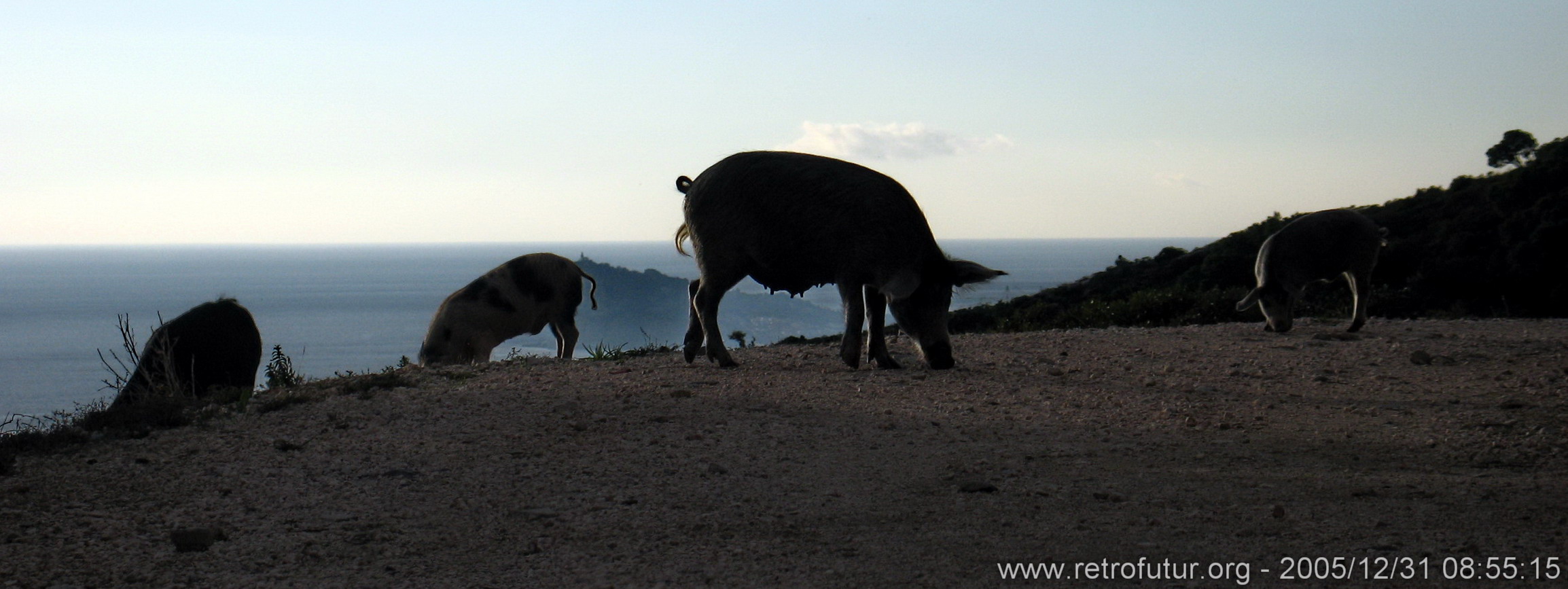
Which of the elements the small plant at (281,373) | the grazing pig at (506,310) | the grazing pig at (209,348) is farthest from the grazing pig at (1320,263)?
the grazing pig at (209,348)

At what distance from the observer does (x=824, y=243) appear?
27.5ft

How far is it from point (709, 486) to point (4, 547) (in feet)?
8.75

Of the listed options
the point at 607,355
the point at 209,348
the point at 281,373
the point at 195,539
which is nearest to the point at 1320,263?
the point at 607,355

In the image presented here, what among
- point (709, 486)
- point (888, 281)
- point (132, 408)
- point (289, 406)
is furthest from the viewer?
point (888, 281)

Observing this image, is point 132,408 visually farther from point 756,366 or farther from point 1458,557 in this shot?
point 1458,557

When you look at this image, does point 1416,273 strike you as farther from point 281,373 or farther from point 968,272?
point 281,373

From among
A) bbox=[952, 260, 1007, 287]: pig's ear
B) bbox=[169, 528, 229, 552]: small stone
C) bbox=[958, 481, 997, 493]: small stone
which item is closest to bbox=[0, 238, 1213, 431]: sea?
bbox=[952, 260, 1007, 287]: pig's ear

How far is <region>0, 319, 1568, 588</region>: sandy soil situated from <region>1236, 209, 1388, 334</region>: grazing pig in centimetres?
326

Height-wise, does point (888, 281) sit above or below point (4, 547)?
above

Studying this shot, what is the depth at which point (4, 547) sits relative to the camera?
4.11 meters

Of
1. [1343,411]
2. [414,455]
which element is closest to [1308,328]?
[1343,411]

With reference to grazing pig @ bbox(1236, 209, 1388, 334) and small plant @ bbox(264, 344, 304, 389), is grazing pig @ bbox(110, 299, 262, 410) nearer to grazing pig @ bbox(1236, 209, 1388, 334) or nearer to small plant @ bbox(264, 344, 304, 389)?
small plant @ bbox(264, 344, 304, 389)

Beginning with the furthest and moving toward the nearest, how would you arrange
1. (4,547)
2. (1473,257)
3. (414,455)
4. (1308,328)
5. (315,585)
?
(1473,257)
(1308,328)
(414,455)
(4,547)
(315,585)

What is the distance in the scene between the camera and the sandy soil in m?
3.95
